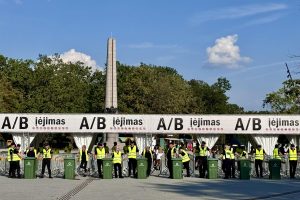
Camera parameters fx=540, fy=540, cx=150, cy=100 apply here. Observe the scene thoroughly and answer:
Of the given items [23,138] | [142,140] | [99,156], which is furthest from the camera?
[142,140]

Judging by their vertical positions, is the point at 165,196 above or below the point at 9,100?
below

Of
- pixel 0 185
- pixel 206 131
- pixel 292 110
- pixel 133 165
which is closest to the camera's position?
pixel 0 185

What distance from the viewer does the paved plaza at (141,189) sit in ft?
57.1

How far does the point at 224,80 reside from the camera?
403 ft

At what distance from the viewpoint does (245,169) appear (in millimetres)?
25281

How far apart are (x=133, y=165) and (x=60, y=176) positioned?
373 centimetres

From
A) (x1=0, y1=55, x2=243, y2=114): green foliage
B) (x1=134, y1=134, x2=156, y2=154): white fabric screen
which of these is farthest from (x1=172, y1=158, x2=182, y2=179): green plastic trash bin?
(x1=0, y1=55, x2=243, y2=114): green foliage

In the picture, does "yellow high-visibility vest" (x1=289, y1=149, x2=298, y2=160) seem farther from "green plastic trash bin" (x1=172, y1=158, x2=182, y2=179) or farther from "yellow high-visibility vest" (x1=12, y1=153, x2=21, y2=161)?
"yellow high-visibility vest" (x1=12, y1=153, x2=21, y2=161)

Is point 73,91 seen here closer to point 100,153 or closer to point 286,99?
point 286,99

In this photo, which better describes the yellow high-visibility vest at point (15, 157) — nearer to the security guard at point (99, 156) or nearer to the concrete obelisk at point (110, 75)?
the security guard at point (99, 156)

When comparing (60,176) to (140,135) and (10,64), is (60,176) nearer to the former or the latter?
(140,135)

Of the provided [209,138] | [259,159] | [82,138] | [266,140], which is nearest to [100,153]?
[82,138]

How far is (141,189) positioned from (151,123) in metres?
13.0

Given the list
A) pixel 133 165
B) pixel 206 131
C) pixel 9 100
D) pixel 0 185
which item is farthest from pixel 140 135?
pixel 9 100
